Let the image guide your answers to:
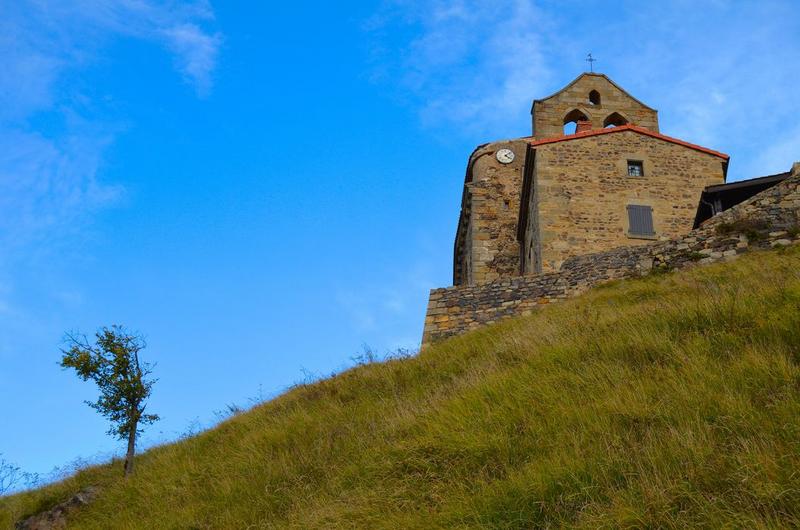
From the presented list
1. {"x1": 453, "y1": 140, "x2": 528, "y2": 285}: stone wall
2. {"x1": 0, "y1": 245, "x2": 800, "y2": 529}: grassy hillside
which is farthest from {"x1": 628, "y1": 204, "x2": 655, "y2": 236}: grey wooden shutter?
{"x1": 0, "y1": 245, "x2": 800, "y2": 529}: grassy hillside

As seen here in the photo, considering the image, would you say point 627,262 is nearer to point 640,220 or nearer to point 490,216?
point 640,220

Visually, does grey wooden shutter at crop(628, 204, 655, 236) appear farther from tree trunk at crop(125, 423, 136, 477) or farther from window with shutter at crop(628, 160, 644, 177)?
tree trunk at crop(125, 423, 136, 477)

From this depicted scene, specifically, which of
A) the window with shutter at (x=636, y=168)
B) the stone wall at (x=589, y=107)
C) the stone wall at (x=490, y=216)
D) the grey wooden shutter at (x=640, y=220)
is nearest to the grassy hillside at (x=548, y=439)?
the grey wooden shutter at (x=640, y=220)

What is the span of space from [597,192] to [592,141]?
169 cm

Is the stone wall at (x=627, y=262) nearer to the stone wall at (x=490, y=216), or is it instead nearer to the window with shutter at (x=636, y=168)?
the window with shutter at (x=636, y=168)

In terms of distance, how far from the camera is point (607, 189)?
21.0 m

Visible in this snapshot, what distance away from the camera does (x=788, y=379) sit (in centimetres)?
654

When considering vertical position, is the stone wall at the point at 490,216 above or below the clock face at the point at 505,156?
below

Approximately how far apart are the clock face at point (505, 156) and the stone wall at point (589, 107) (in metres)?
3.00

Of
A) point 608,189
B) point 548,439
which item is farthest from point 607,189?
point 548,439

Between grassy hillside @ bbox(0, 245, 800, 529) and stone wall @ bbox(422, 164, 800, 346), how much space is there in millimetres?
2965

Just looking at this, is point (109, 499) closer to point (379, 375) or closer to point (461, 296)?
point (379, 375)

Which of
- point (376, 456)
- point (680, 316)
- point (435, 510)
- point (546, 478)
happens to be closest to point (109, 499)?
point (376, 456)

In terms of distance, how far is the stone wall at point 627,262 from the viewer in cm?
1541
